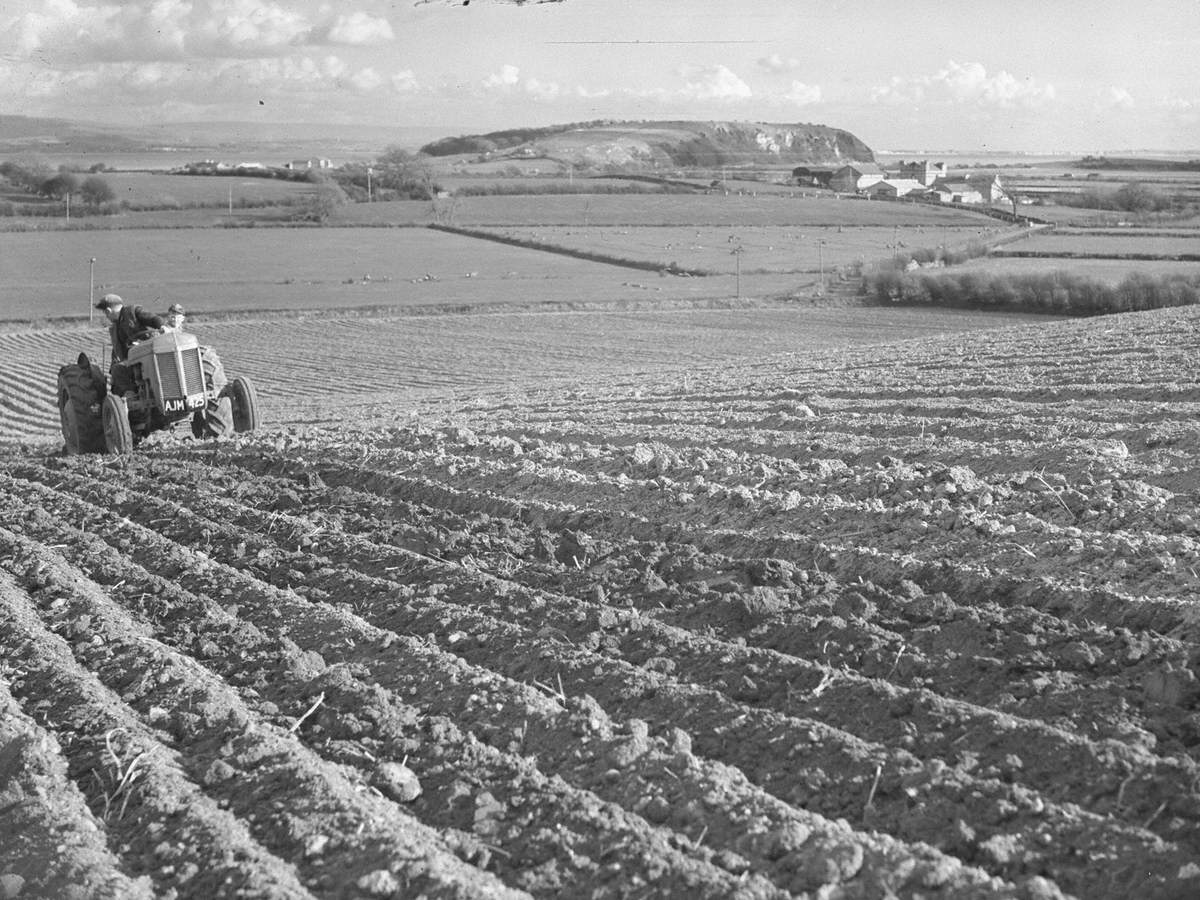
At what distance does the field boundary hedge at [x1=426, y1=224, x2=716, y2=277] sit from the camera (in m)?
57.2

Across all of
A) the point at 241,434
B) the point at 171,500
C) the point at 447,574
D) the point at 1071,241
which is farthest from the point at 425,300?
the point at 447,574

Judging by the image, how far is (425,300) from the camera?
4762 centimetres

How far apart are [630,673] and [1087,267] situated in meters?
47.7

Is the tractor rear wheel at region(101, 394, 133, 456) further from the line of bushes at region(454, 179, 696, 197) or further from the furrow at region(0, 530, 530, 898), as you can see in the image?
the line of bushes at region(454, 179, 696, 197)

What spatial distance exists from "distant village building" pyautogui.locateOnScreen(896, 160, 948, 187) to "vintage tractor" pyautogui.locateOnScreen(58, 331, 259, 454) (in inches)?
3198

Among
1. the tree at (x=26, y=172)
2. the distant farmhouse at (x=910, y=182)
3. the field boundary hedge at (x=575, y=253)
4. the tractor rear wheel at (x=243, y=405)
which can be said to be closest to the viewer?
the tractor rear wheel at (x=243, y=405)

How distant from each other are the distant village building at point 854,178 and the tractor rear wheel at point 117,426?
82263mm

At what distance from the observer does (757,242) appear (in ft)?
218

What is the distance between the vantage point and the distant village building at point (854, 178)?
92375 millimetres

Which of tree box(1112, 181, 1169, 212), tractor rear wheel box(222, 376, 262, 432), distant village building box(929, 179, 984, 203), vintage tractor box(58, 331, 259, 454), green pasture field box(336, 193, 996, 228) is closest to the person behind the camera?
vintage tractor box(58, 331, 259, 454)

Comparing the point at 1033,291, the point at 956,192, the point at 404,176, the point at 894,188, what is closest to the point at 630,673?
the point at 1033,291

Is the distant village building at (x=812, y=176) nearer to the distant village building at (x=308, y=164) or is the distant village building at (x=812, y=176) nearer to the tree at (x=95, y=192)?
the distant village building at (x=308, y=164)

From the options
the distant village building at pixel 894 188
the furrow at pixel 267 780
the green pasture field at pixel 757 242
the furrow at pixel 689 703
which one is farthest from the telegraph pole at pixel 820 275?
the furrow at pixel 267 780

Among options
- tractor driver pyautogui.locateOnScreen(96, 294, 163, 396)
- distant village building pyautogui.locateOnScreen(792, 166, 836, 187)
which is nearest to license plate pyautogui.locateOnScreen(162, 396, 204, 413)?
tractor driver pyautogui.locateOnScreen(96, 294, 163, 396)
